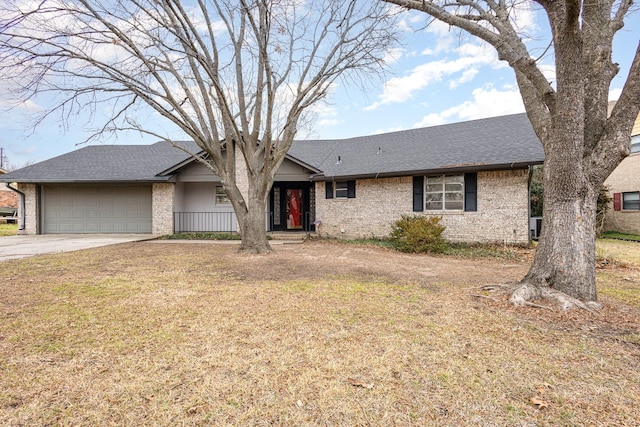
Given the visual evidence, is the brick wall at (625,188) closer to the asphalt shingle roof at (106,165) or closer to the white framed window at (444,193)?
the white framed window at (444,193)

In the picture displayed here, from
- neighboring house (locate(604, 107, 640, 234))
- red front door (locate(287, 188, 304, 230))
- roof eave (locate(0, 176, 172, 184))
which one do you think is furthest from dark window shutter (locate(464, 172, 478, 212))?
roof eave (locate(0, 176, 172, 184))

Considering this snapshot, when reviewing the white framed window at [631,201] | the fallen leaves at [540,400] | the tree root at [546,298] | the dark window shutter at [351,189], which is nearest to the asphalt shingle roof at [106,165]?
the dark window shutter at [351,189]

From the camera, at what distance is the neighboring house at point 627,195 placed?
14.9 m

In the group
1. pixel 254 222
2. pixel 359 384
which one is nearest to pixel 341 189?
pixel 254 222

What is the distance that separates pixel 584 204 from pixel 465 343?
3003 mm

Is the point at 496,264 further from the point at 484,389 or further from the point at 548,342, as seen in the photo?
the point at 484,389

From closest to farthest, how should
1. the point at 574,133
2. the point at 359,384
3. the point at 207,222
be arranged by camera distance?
1. the point at 359,384
2. the point at 574,133
3. the point at 207,222

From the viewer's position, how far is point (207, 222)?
603 inches

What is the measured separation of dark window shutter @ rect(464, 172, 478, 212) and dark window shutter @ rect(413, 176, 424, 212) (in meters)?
1.52

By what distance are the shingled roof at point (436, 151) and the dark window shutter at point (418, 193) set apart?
0.58 m

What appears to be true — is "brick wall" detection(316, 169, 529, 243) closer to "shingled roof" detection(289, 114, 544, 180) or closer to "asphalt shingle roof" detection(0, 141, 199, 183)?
"shingled roof" detection(289, 114, 544, 180)

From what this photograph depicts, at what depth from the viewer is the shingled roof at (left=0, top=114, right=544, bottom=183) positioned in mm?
10820

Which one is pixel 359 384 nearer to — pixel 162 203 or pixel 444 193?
pixel 444 193

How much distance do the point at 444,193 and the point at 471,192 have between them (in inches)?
37.0
